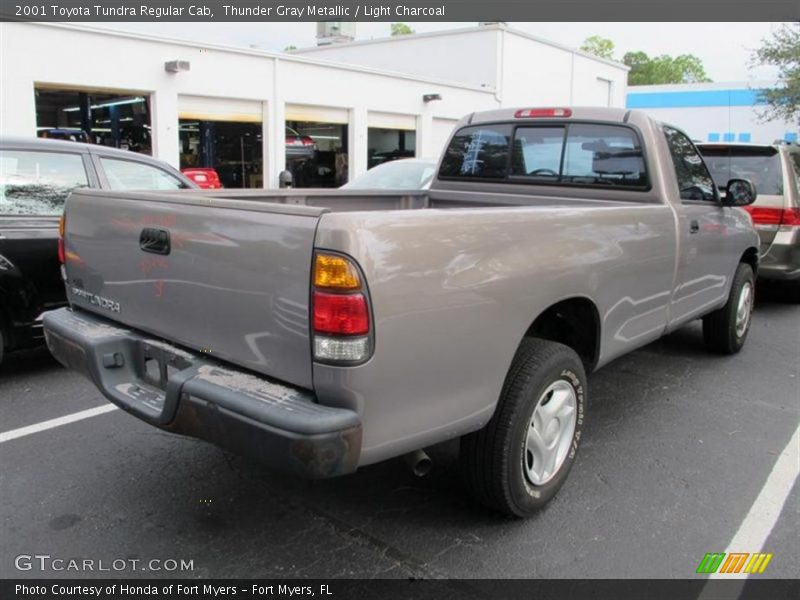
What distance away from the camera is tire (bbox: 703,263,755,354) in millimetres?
5777

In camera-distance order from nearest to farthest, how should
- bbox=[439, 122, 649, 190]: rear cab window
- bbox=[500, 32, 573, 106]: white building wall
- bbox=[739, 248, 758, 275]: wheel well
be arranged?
1. bbox=[439, 122, 649, 190]: rear cab window
2. bbox=[739, 248, 758, 275]: wheel well
3. bbox=[500, 32, 573, 106]: white building wall

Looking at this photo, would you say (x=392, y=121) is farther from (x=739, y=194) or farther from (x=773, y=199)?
(x=739, y=194)

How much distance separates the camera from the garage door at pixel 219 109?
571 inches

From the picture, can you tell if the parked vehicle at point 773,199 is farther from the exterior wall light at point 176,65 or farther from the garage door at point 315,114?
the garage door at point 315,114

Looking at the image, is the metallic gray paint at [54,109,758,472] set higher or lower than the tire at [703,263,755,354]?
higher

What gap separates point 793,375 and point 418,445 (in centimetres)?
431

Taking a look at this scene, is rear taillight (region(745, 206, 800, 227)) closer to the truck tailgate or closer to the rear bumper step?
the truck tailgate

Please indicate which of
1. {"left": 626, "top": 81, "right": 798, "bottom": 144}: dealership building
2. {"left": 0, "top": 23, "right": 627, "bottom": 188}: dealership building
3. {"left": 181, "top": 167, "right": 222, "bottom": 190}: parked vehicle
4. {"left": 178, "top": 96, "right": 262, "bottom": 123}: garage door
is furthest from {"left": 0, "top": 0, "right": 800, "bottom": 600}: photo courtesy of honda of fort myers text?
{"left": 626, "top": 81, "right": 798, "bottom": 144}: dealership building

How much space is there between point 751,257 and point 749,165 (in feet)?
7.79

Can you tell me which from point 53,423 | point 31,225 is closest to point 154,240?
point 53,423

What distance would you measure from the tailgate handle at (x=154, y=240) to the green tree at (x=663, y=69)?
8762 cm

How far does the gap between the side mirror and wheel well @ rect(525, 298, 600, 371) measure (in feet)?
6.89

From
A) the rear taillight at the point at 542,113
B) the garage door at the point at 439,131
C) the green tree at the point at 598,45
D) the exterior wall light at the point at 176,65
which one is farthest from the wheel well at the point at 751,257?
the green tree at the point at 598,45

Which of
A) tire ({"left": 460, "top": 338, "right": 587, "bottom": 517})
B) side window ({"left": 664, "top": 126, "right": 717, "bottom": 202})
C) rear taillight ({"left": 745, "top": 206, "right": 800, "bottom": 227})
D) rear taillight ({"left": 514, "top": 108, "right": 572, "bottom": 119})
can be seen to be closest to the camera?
tire ({"left": 460, "top": 338, "right": 587, "bottom": 517})
